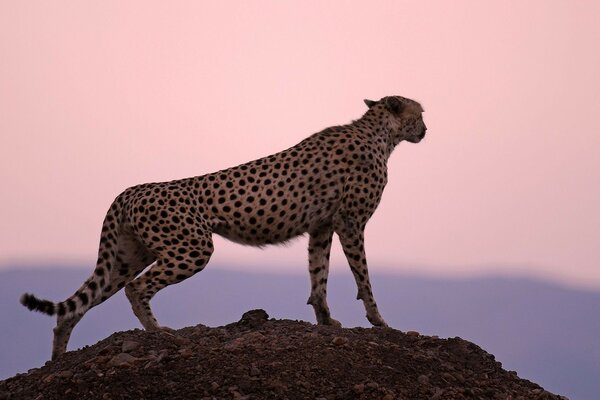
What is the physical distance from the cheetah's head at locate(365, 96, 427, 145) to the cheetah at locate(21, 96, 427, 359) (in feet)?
2.24

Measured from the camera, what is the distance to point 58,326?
32.7 feet

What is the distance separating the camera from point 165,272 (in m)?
9.90

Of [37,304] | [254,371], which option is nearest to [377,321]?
[254,371]

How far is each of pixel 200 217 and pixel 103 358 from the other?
1.85 meters

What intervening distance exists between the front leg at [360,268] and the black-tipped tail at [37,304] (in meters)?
2.86

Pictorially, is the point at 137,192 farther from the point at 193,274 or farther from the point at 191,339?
the point at 191,339

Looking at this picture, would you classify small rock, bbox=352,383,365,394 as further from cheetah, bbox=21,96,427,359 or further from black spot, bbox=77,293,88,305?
black spot, bbox=77,293,88,305

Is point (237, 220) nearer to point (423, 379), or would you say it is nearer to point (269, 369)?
point (269, 369)

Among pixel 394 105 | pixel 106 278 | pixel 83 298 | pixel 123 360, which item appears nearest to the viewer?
pixel 123 360

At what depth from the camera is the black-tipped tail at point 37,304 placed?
9734 mm

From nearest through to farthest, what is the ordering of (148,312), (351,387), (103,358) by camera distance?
(351,387), (103,358), (148,312)

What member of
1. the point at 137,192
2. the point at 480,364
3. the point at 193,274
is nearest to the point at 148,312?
the point at 193,274

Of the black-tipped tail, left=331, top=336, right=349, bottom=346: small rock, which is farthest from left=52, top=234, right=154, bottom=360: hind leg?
left=331, top=336, right=349, bottom=346: small rock

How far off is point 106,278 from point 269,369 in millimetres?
2585
